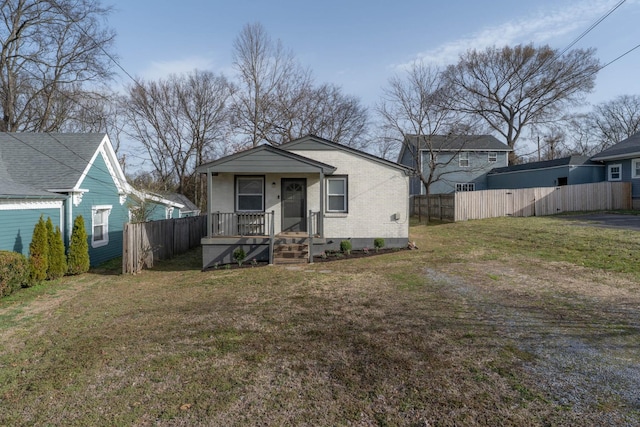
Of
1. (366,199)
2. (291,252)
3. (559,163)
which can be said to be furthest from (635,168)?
(291,252)

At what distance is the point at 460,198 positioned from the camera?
19.9 meters

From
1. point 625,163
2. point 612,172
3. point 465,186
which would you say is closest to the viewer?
point 625,163

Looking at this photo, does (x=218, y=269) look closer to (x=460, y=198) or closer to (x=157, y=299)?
(x=157, y=299)

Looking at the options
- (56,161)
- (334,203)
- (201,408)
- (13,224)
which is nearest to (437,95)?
(334,203)

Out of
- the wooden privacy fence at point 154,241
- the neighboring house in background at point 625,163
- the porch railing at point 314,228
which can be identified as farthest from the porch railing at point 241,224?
the neighboring house in background at point 625,163

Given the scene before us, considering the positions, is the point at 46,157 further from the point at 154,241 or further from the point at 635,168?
the point at 635,168

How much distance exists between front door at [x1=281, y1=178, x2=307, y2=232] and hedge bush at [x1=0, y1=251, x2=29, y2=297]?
7.20 m

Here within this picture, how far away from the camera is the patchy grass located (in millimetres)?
3135

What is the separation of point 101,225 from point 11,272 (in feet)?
19.5

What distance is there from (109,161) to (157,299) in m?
9.12

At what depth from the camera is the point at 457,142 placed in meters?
29.4

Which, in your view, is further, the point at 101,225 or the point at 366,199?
the point at 101,225

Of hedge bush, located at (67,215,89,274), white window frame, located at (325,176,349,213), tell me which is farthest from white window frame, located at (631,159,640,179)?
hedge bush, located at (67,215,89,274)

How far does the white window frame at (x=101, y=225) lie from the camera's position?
1269 cm
